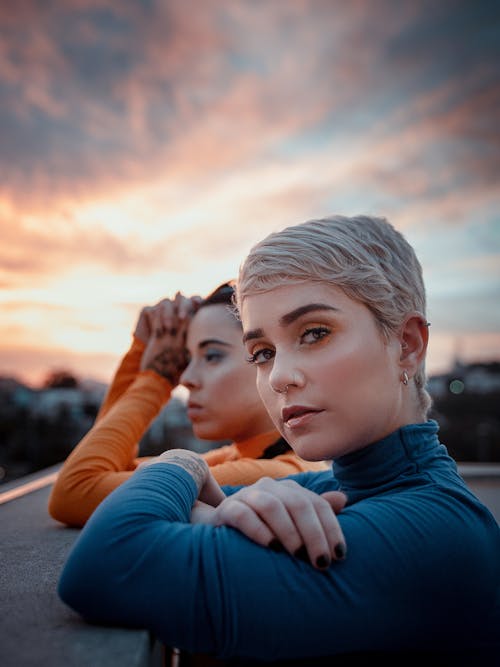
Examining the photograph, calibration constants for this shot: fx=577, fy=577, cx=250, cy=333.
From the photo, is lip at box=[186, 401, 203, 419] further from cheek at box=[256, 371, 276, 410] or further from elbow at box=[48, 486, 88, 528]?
cheek at box=[256, 371, 276, 410]

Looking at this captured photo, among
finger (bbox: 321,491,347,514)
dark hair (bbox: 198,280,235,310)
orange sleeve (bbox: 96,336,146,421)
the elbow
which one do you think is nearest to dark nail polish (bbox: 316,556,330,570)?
finger (bbox: 321,491,347,514)

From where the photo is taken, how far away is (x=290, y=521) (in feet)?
3.44

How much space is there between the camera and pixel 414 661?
1138 millimetres

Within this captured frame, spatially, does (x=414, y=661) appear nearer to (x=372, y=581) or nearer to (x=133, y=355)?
(x=372, y=581)

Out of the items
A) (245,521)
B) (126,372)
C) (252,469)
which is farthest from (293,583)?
(126,372)

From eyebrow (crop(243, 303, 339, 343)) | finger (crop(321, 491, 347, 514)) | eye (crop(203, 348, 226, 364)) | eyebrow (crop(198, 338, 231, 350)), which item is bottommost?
finger (crop(321, 491, 347, 514))

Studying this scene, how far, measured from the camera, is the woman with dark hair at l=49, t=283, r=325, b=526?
2283 mm

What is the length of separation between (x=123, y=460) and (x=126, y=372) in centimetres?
82

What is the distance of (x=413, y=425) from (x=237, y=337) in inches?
52.2

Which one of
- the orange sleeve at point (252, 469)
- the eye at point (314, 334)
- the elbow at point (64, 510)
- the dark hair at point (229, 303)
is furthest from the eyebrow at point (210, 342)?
the eye at point (314, 334)

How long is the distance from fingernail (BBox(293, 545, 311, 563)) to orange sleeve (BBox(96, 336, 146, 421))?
221 cm

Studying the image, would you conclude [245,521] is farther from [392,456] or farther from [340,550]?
[392,456]

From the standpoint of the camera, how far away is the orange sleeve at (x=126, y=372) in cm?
316

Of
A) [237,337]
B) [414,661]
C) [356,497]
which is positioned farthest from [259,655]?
[237,337]
